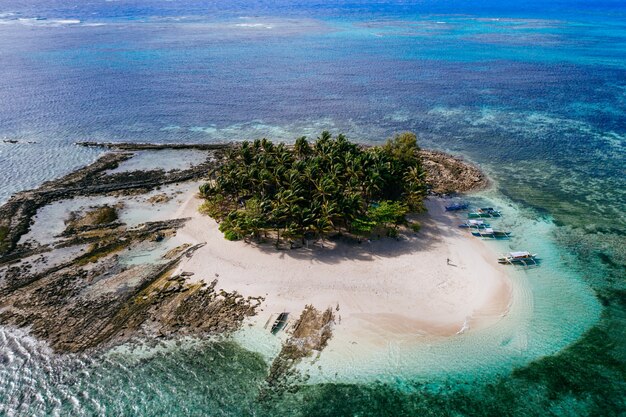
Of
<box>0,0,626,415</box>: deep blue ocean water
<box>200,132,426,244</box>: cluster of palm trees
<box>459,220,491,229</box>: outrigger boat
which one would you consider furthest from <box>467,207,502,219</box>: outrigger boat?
<box>200,132,426,244</box>: cluster of palm trees

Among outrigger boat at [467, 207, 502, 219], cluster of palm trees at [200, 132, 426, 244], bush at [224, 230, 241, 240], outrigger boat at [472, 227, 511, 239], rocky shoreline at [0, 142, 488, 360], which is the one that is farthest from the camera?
outrigger boat at [467, 207, 502, 219]

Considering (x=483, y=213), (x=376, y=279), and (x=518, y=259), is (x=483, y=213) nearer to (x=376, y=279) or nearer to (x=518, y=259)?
(x=518, y=259)

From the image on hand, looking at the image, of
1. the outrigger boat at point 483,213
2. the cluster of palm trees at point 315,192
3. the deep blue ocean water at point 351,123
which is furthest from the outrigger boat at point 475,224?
the deep blue ocean water at point 351,123

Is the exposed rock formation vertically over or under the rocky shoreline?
over

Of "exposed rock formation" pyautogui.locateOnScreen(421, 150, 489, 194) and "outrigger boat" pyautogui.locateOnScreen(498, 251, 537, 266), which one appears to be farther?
"exposed rock formation" pyautogui.locateOnScreen(421, 150, 489, 194)

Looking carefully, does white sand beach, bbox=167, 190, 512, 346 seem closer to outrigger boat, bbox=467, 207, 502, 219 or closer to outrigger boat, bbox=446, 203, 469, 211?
outrigger boat, bbox=467, 207, 502, 219

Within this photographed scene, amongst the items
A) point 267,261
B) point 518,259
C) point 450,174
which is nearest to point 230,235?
point 267,261

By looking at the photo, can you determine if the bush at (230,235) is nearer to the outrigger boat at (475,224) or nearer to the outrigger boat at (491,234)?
the outrigger boat at (475,224)
